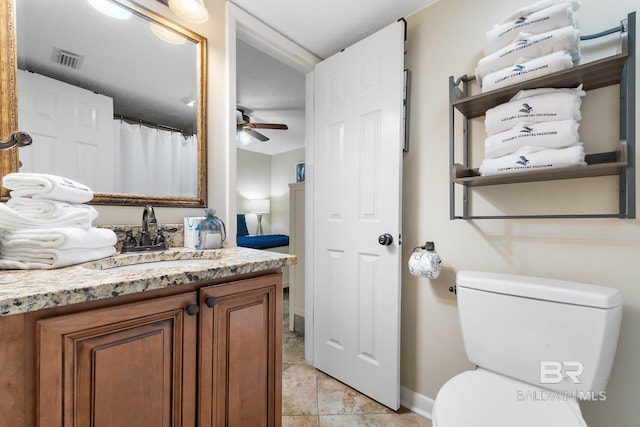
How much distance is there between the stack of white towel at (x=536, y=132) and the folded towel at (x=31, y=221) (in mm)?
1475

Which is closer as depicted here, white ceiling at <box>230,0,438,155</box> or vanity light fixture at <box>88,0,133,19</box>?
vanity light fixture at <box>88,0,133,19</box>

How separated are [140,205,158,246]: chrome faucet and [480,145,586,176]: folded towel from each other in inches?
55.1

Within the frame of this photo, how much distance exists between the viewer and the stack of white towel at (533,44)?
3.11 feet

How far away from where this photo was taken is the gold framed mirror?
91cm

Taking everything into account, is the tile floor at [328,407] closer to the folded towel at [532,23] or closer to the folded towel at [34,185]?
the folded towel at [34,185]

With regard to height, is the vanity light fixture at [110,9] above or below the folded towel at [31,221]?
above

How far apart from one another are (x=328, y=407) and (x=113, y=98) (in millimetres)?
1848

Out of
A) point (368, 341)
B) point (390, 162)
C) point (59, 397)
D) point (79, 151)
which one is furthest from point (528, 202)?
point (79, 151)

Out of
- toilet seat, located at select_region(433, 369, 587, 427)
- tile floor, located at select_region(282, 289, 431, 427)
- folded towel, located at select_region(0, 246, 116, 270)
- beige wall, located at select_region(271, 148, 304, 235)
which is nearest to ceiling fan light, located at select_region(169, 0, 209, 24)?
folded towel, located at select_region(0, 246, 116, 270)

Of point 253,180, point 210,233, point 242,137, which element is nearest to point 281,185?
point 253,180

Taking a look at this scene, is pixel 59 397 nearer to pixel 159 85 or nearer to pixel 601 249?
pixel 159 85

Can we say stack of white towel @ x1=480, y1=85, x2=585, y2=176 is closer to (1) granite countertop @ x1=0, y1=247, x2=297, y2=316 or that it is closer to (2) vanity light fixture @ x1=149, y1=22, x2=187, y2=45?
(1) granite countertop @ x1=0, y1=247, x2=297, y2=316

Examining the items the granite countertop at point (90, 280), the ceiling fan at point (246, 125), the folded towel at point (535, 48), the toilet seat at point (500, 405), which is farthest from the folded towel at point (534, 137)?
the ceiling fan at point (246, 125)

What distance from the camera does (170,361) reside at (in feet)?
2.35
